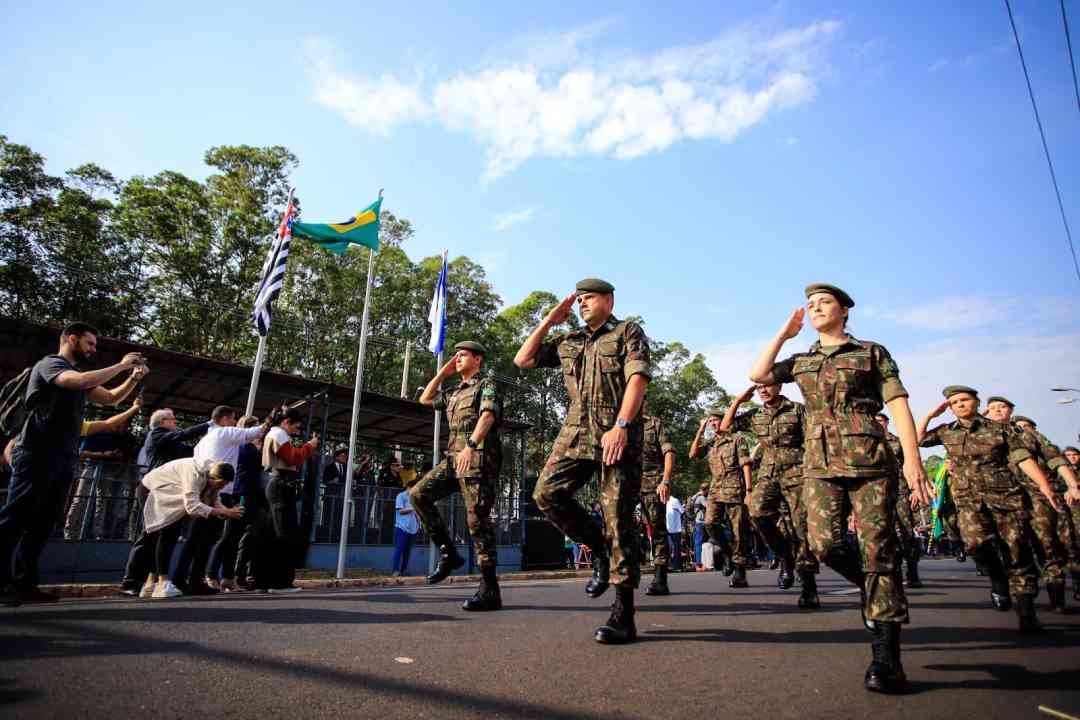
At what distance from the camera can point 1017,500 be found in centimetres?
577

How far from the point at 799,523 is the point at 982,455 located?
5.73 feet

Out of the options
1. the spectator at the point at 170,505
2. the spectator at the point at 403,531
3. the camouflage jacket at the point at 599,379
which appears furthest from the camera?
the spectator at the point at 403,531

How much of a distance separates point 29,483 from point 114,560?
5475mm

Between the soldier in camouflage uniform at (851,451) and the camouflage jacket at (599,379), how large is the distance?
2.55ft

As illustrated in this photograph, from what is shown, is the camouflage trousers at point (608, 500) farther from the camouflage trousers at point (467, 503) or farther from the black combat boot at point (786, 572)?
the black combat boot at point (786, 572)

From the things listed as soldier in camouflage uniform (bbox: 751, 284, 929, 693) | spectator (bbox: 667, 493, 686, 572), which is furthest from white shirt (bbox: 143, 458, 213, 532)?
spectator (bbox: 667, 493, 686, 572)

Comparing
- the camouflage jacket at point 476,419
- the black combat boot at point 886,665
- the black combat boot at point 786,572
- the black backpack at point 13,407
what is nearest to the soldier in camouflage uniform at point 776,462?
the black combat boot at point 786,572

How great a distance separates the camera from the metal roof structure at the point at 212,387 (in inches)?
450

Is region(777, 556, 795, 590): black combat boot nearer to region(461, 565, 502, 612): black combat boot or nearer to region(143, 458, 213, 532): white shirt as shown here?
region(461, 565, 502, 612): black combat boot

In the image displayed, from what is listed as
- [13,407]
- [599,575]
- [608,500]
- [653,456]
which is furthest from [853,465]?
[13,407]

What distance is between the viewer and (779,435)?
729cm

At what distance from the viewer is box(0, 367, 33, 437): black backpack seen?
5.00 m

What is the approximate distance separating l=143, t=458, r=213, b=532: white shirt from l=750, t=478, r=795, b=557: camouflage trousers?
601 centimetres

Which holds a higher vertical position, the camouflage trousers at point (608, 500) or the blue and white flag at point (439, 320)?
the blue and white flag at point (439, 320)
